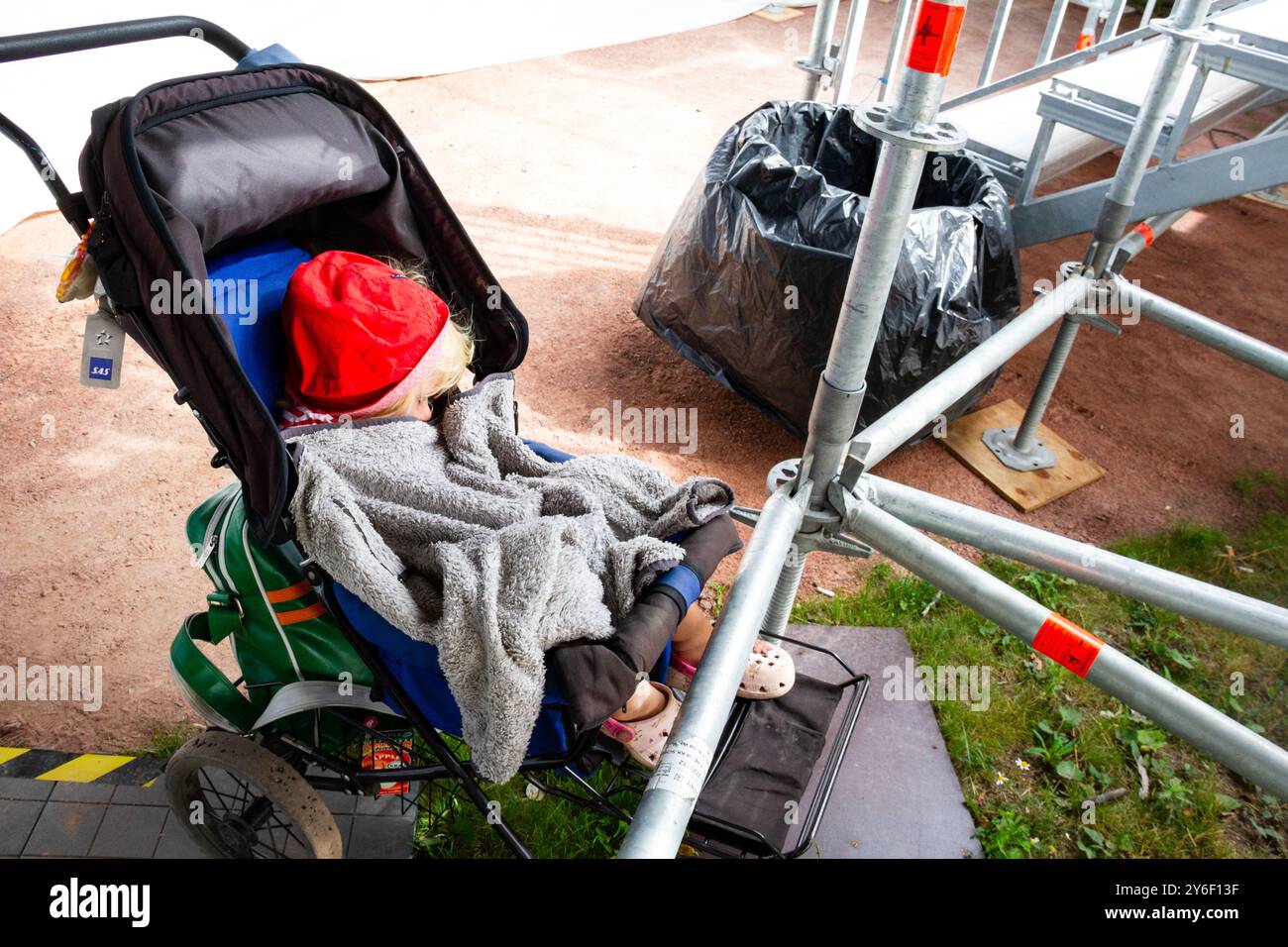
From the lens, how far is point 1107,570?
1692 mm

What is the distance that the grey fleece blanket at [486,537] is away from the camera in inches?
59.5

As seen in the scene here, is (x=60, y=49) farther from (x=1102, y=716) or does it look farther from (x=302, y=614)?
(x=1102, y=716)

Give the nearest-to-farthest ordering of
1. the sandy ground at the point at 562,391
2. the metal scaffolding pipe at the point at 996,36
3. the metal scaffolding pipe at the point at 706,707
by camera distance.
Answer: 1. the metal scaffolding pipe at the point at 706,707
2. the sandy ground at the point at 562,391
3. the metal scaffolding pipe at the point at 996,36

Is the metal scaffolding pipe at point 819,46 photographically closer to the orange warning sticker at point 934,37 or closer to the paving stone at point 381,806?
the orange warning sticker at point 934,37

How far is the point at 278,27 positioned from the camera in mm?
5180

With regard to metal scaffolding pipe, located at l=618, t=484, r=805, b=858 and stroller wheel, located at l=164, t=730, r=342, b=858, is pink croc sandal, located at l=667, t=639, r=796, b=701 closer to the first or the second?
metal scaffolding pipe, located at l=618, t=484, r=805, b=858

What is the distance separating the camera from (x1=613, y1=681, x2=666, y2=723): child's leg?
6.27ft

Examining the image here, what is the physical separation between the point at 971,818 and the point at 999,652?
602mm

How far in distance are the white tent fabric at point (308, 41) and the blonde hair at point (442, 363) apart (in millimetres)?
3013

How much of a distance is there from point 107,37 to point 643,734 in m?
1.64

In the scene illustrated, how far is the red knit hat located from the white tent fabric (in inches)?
123

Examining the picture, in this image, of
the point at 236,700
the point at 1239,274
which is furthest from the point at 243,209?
the point at 1239,274

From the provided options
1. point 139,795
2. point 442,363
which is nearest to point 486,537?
point 442,363
